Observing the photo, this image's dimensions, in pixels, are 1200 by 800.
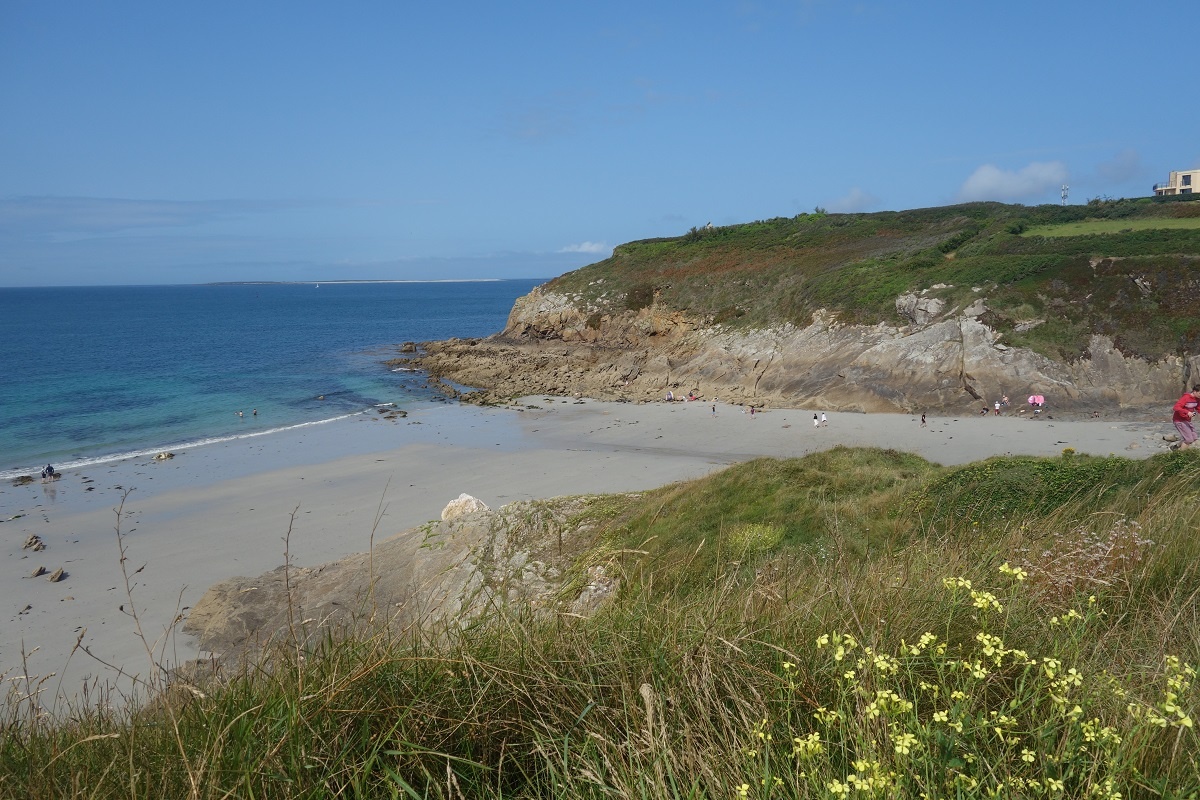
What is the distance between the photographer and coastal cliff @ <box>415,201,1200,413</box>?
30.6m

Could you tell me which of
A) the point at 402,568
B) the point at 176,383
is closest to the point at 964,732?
the point at 402,568

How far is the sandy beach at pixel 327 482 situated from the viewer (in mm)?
15180

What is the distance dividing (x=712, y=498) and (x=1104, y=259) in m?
32.4

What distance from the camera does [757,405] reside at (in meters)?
34.4

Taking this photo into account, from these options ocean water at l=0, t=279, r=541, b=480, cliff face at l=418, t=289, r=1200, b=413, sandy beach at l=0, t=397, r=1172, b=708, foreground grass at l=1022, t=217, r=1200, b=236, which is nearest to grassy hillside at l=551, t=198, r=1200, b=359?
foreground grass at l=1022, t=217, r=1200, b=236

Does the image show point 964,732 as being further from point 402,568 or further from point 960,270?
point 960,270

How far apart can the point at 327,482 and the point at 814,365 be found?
22.8 metres

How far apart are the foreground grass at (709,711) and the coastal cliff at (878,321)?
29.8 metres

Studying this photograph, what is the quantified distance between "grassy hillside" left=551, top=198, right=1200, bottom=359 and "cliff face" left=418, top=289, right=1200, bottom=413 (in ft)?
2.91

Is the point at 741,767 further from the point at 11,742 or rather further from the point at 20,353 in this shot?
the point at 20,353

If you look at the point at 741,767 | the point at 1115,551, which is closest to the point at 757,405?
the point at 1115,551

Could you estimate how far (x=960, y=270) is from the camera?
38.0 m

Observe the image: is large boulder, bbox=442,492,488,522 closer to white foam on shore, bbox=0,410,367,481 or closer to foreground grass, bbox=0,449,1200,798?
foreground grass, bbox=0,449,1200,798

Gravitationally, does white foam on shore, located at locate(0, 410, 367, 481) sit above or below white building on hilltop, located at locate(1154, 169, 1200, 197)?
below
